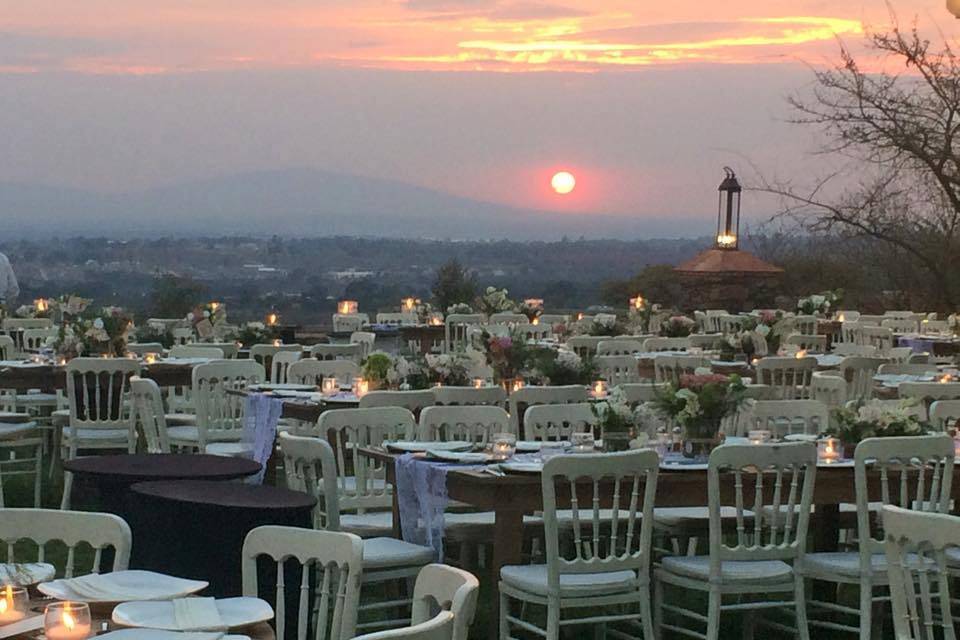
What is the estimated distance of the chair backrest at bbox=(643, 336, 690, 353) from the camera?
1357 cm

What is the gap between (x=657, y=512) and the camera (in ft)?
24.1

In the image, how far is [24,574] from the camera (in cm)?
402

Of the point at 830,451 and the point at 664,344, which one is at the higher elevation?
the point at 664,344

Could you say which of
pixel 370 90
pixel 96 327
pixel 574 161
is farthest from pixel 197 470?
pixel 574 161

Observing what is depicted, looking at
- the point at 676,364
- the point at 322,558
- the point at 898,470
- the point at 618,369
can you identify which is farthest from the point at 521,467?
the point at 618,369

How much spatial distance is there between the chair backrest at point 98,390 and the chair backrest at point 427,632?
6675mm

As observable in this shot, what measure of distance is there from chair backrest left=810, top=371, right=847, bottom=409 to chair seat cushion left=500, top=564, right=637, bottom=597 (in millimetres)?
3305

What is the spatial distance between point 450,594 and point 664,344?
1008 centimetres

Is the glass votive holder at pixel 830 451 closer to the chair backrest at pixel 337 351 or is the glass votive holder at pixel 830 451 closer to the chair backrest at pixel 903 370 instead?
the chair backrest at pixel 903 370

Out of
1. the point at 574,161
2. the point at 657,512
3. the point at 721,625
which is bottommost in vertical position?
the point at 721,625

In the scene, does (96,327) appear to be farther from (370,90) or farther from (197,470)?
(370,90)

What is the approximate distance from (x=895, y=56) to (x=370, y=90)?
631cm

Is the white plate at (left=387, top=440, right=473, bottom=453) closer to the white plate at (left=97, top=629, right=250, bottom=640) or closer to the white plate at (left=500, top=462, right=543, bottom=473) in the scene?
the white plate at (left=500, top=462, right=543, bottom=473)

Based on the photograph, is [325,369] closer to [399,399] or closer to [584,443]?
[399,399]
